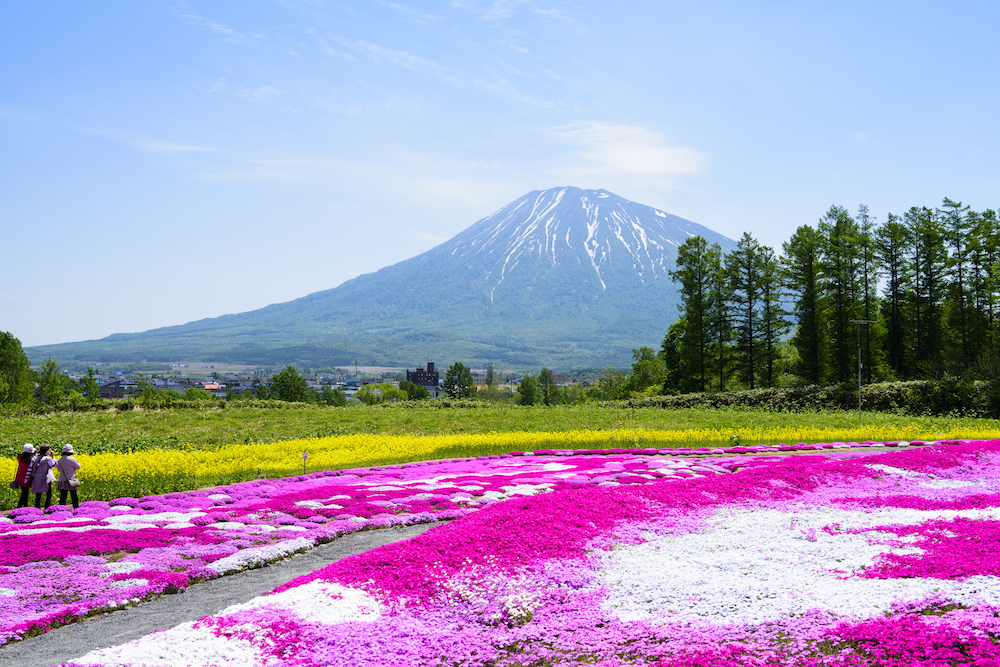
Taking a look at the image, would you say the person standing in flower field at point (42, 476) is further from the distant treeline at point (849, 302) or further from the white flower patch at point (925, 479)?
the distant treeline at point (849, 302)

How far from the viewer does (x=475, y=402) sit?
4794 centimetres

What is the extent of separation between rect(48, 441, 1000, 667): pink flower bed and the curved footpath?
0.61 metres

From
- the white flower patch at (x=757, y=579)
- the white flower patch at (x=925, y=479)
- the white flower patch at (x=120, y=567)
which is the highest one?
the white flower patch at (x=757, y=579)

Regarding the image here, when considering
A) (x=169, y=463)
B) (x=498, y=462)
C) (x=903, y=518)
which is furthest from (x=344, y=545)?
(x=169, y=463)

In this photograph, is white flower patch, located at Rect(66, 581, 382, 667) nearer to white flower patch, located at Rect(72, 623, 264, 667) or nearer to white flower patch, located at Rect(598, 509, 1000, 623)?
white flower patch, located at Rect(72, 623, 264, 667)

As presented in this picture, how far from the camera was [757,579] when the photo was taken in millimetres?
8109

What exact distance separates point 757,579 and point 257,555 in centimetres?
701

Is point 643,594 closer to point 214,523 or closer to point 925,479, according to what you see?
point 214,523

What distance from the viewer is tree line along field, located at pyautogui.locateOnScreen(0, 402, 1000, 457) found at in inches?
1071

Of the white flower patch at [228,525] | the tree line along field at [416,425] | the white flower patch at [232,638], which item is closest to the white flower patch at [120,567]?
the white flower patch at [228,525]

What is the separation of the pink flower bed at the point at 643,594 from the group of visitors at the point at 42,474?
9.68 m

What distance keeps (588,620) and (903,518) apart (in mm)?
7233

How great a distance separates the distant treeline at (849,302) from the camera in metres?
48.9

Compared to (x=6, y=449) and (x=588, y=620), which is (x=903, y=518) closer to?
(x=588, y=620)
